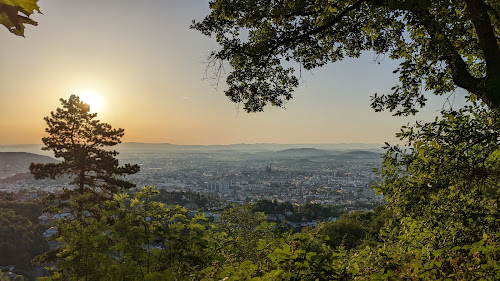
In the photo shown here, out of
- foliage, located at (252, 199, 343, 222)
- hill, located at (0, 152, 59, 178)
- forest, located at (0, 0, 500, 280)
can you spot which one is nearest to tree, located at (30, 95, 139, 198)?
forest, located at (0, 0, 500, 280)

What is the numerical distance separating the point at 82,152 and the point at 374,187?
1809 centimetres

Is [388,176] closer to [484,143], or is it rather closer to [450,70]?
[484,143]

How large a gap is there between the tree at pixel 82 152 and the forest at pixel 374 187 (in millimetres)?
13968

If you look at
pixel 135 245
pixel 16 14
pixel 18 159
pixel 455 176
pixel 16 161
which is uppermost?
pixel 16 14

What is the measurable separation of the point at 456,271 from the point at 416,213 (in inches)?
92.4

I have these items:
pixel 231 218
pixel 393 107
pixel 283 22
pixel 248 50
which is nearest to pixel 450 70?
pixel 393 107

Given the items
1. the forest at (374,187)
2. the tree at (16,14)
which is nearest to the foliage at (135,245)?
the forest at (374,187)

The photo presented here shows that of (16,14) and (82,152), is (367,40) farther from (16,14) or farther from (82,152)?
(82,152)

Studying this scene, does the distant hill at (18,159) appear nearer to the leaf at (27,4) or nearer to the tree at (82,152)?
the tree at (82,152)

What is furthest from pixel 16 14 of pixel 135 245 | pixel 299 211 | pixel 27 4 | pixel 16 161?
pixel 16 161

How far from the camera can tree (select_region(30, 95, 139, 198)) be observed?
1723 centimetres

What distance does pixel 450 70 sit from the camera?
215 inches

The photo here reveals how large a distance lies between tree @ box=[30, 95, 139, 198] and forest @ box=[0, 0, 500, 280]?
13968mm

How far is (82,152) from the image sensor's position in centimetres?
1753
